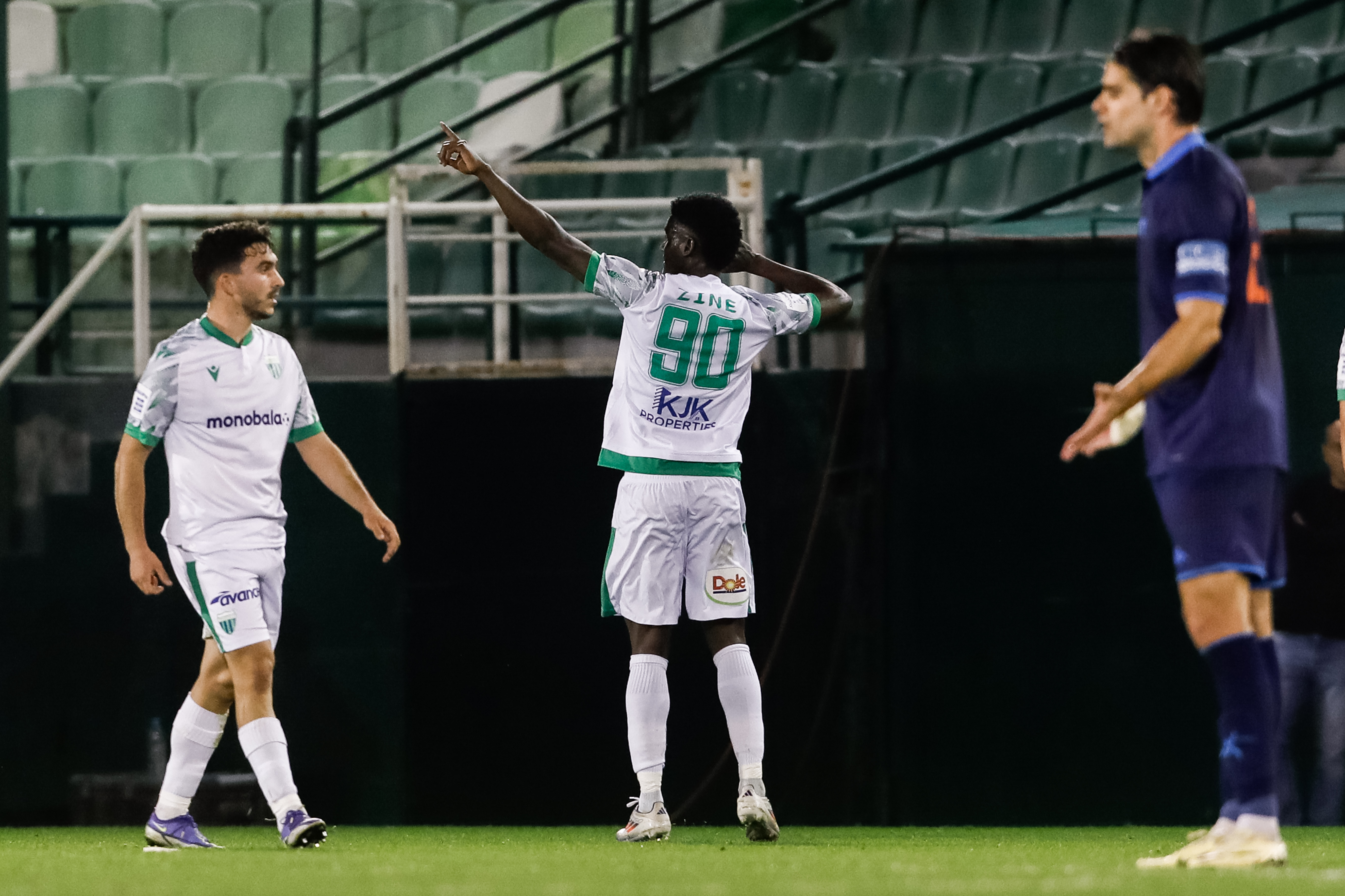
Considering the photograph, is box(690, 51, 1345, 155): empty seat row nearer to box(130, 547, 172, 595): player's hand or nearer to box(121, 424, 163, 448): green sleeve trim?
box(121, 424, 163, 448): green sleeve trim

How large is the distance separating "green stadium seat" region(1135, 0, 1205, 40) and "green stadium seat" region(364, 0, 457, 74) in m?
4.46

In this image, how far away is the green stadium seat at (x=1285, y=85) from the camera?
447 inches

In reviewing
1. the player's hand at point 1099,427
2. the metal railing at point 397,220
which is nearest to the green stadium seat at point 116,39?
the metal railing at point 397,220

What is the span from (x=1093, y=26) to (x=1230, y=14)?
32.9 inches

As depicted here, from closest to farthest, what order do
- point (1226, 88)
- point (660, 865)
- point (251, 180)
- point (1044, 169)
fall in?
point (660, 865) < point (1044, 169) < point (1226, 88) < point (251, 180)

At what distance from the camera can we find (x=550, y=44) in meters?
13.2

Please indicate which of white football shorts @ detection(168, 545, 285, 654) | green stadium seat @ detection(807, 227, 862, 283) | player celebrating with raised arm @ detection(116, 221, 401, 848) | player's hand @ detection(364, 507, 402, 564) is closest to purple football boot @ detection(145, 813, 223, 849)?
player celebrating with raised arm @ detection(116, 221, 401, 848)

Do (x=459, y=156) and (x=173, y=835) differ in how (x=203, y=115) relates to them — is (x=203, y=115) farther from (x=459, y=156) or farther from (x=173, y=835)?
(x=173, y=835)

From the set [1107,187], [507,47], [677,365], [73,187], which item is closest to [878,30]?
[1107,187]

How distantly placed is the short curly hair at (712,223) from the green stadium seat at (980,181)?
16.9 feet

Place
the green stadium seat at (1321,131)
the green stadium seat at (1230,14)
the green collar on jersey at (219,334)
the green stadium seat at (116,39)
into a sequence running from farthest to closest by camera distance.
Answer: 1. the green stadium seat at (116,39)
2. the green stadium seat at (1230,14)
3. the green stadium seat at (1321,131)
4. the green collar on jersey at (219,334)

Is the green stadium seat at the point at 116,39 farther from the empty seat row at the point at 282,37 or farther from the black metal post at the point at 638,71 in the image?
the black metal post at the point at 638,71

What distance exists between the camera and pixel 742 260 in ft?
19.9

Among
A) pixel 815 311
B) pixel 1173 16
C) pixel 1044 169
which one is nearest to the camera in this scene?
pixel 815 311
